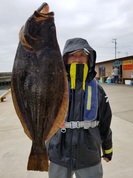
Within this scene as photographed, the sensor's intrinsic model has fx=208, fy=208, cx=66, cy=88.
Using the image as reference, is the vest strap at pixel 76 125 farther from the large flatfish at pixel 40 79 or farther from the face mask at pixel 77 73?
the large flatfish at pixel 40 79

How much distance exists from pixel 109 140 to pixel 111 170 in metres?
1.44

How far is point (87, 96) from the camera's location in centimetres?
192

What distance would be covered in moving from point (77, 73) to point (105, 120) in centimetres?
54

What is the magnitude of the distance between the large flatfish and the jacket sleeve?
2.80 ft

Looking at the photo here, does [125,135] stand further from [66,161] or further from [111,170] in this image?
[66,161]

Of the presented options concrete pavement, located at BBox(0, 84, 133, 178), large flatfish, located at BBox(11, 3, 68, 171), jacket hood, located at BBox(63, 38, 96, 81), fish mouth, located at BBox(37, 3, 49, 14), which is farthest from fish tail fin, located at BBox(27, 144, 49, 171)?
concrete pavement, located at BBox(0, 84, 133, 178)

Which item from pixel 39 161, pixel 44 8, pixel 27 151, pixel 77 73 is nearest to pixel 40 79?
pixel 44 8

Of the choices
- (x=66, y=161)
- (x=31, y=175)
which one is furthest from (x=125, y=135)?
(x=66, y=161)

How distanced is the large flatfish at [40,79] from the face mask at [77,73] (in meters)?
0.74

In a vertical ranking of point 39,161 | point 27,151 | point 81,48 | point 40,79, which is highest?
point 81,48

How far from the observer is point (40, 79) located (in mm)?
1142

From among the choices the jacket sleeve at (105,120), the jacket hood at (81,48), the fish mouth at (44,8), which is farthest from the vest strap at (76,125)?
the fish mouth at (44,8)

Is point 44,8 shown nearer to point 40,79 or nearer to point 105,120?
point 40,79

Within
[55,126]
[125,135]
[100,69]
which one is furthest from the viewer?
[100,69]
